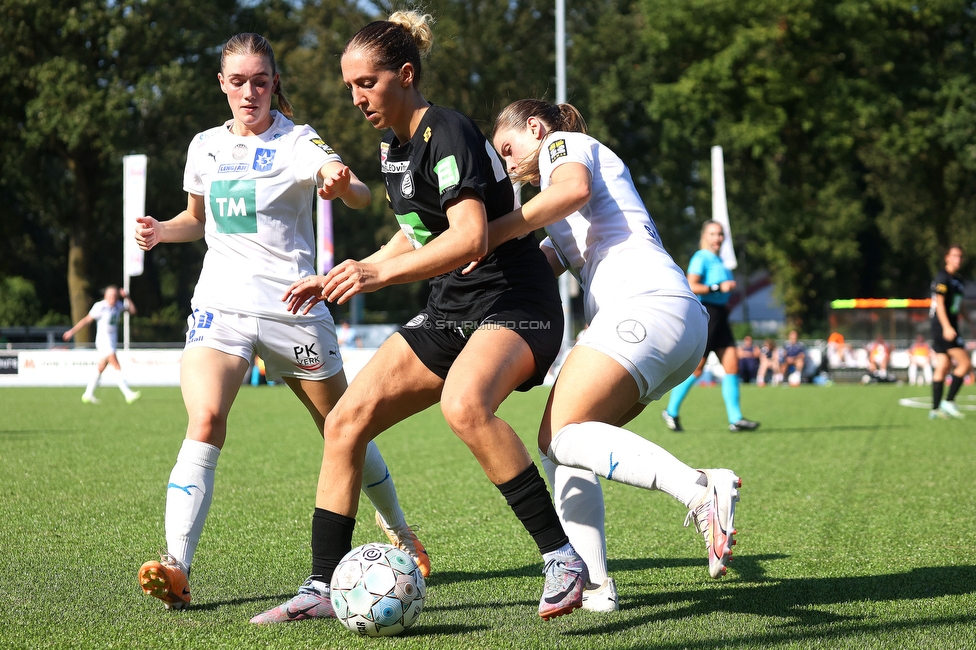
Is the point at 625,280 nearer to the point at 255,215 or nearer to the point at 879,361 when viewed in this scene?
the point at 255,215

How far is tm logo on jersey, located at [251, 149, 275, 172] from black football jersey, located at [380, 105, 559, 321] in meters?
0.55

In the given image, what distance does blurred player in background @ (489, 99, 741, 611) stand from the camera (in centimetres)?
347

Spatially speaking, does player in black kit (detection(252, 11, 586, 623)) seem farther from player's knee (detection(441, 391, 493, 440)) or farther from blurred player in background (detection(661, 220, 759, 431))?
blurred player in background (detection(661, 220, 759, 431))

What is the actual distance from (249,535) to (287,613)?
1.92 m

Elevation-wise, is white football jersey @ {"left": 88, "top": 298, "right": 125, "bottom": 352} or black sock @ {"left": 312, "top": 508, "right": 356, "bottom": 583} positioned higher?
black sock @ {"left": 312, "top": 508, "right": 356, "bottom": 583}

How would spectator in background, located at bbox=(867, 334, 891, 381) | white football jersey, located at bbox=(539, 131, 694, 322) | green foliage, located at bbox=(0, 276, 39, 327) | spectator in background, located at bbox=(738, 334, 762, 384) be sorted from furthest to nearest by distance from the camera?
green foliage, located at bbox=(0, 276, 39, 327)
spectator in background, located at bbox=(867, 334, 891, 381)
spectator in background, located at bbox=(738, 334, 762, 384)
white football jersey, located at bbox=(539, 131, 694, 322)

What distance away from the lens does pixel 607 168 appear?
3973 millimetres

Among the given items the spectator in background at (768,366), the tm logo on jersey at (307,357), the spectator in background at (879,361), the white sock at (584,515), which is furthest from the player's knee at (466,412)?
the spectator in background at (879,361)

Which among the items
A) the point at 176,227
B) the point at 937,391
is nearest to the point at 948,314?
the point at 937,391

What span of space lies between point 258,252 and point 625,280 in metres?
1.58

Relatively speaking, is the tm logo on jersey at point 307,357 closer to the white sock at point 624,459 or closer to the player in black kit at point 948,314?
the white sock at point 624,459

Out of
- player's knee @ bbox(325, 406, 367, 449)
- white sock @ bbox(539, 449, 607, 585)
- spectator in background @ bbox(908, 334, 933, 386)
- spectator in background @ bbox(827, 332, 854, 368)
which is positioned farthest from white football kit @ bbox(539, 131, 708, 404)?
spectator in background @ bbox(827, 332, 854, 368)

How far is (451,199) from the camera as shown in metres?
3.53

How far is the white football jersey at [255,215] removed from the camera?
4.29 metres
